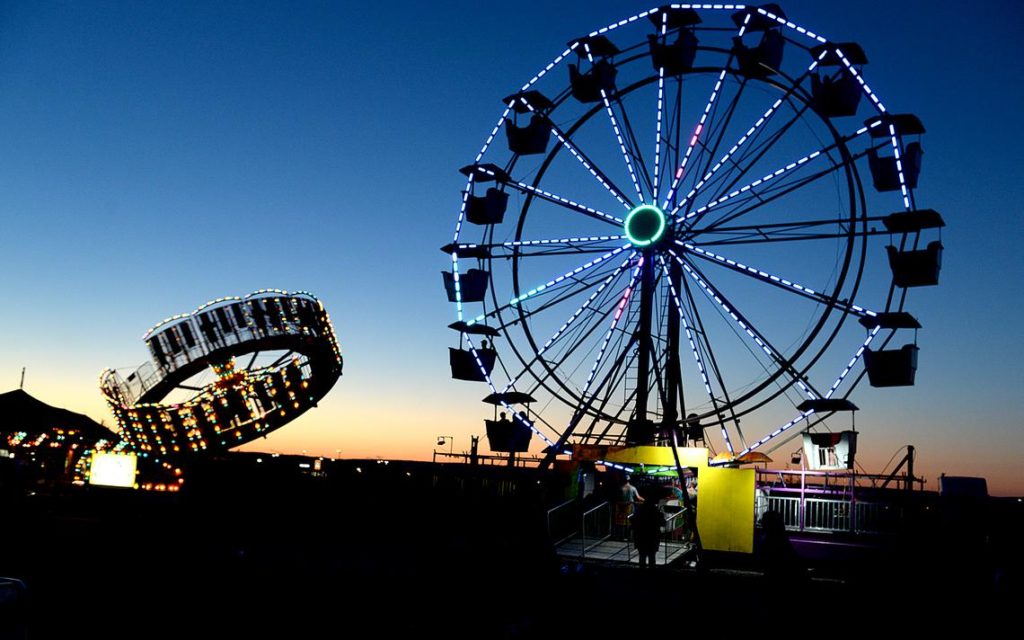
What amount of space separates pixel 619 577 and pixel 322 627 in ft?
20.2

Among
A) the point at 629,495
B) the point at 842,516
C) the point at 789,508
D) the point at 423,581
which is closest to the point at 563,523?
the point at 629,495

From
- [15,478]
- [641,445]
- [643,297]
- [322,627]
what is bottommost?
[322,627]

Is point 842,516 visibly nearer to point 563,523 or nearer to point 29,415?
point 563,523

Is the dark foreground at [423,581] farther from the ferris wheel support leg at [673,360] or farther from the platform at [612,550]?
the ferris wheel support leg at [673,360]

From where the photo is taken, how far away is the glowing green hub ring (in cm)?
1997

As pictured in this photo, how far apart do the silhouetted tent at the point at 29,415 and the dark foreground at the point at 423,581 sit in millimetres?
5418

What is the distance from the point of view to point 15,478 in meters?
16.9

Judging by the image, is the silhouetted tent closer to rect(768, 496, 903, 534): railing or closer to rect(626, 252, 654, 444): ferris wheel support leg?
rect(626, 252, 654, 444): ferris wheel support leg

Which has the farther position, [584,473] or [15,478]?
[584,473]

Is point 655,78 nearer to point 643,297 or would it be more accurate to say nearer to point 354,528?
point 643,297

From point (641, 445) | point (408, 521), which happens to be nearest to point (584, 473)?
A: point (641, 445)

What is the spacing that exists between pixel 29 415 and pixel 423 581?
Answer: 17.4 metres

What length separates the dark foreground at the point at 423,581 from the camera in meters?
9.85

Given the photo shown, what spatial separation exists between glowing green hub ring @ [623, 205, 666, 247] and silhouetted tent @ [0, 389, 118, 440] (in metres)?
17.3
